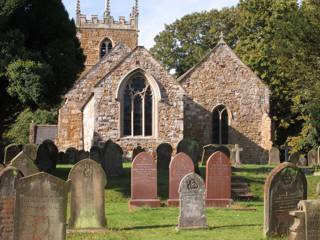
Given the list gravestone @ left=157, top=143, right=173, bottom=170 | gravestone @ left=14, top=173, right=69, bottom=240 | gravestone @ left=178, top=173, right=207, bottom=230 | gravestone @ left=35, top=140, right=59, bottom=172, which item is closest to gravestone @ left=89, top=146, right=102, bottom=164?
gravestone @ left=35, top=140, right=59, bottom=172

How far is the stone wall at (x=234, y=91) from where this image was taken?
33.4m

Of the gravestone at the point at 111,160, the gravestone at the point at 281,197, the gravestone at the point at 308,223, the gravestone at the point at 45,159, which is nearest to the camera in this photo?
the gravestone at the point at 308,223

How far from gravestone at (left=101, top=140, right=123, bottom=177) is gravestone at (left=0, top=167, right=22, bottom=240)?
10015 mm

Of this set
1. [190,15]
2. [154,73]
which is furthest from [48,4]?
[190,15]

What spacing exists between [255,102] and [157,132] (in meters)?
7.02

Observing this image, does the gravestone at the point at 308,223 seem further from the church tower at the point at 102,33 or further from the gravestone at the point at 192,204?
the church tower at the point at 102,33

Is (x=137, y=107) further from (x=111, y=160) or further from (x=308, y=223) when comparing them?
(x=308, y=223)

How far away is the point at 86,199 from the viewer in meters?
11.8

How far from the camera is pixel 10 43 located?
1909 cm

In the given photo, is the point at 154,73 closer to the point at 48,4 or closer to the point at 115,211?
the point at 48,4

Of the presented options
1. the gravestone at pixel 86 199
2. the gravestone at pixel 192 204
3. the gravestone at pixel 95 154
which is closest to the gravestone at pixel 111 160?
the gravestone at pixel 95 154

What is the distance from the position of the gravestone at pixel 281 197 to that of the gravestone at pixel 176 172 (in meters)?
5.41

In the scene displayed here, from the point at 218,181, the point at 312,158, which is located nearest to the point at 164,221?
the point at 218,181

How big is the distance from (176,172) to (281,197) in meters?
5.57
